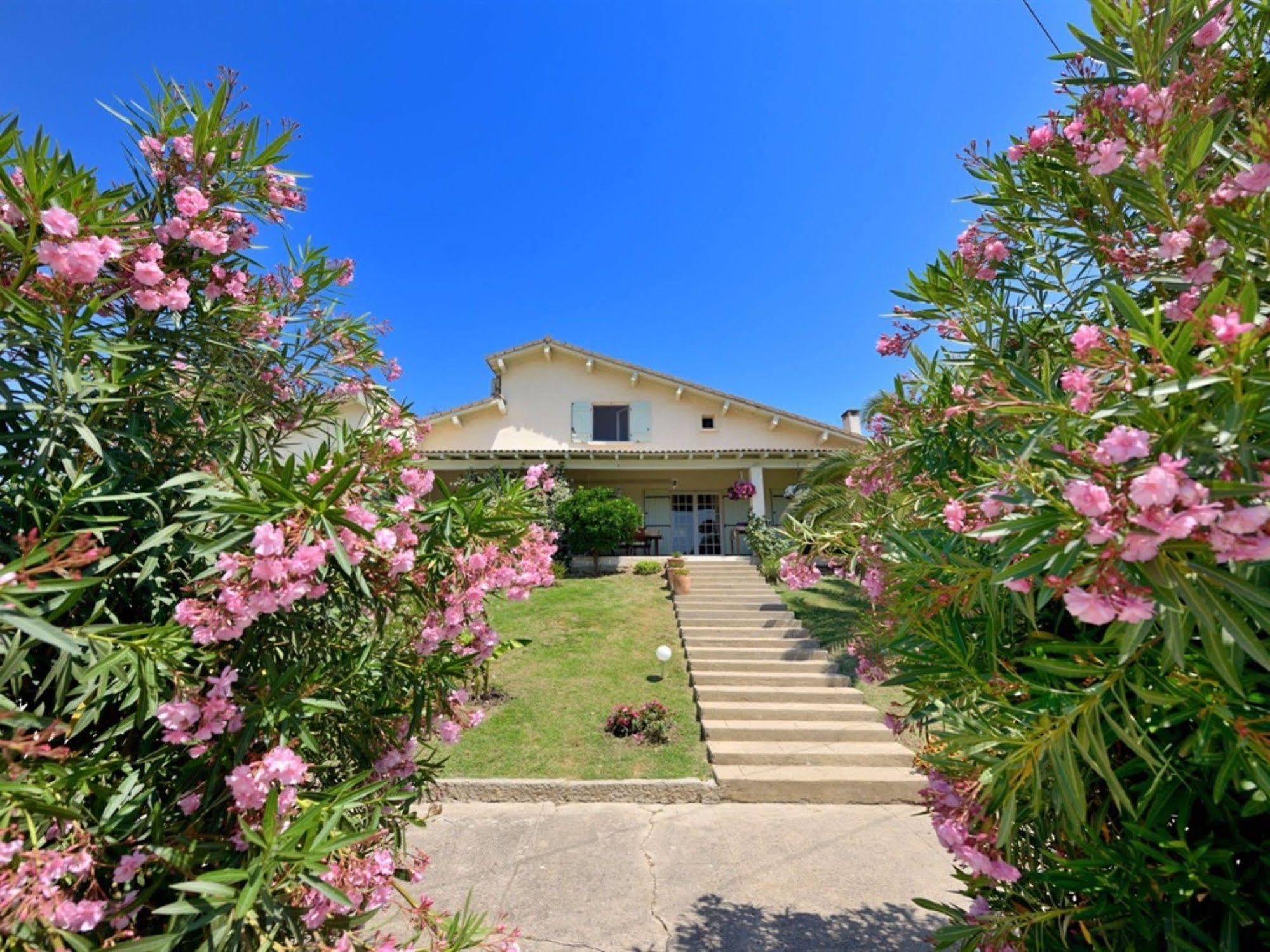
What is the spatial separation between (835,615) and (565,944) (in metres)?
9.02

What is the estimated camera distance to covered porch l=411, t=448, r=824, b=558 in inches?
647

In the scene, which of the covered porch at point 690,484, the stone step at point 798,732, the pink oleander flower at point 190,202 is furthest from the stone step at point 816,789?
the covered porch at point 690,484

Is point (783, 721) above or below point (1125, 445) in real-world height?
below

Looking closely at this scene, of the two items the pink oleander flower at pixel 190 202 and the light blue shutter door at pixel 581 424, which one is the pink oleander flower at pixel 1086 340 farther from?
the light blue shutter door at pixel 581 424

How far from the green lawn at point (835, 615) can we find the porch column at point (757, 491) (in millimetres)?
2743

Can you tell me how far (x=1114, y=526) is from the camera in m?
0.89

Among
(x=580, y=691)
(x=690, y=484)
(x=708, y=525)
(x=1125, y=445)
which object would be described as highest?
(x=690, y=484)

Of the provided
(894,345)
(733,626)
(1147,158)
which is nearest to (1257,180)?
(1147,158)

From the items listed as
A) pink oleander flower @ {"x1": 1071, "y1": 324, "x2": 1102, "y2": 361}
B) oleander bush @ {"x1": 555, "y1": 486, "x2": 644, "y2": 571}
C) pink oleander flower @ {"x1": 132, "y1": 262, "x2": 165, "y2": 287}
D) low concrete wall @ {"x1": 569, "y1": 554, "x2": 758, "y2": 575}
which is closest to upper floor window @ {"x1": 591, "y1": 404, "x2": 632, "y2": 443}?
oleander bush @ {"x1": 555, "y1": 486, "x2": 644, "y2": 571}

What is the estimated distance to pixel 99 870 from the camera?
1514 mm

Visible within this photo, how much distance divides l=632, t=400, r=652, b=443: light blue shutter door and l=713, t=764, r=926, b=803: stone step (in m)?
Result: 12.9

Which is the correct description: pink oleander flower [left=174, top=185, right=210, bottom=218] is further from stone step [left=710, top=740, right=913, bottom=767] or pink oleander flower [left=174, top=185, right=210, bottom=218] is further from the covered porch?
the covered porch

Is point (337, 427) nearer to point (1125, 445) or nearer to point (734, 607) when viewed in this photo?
point (1125, 445)

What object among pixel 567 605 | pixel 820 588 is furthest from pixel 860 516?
pixel 820 588
